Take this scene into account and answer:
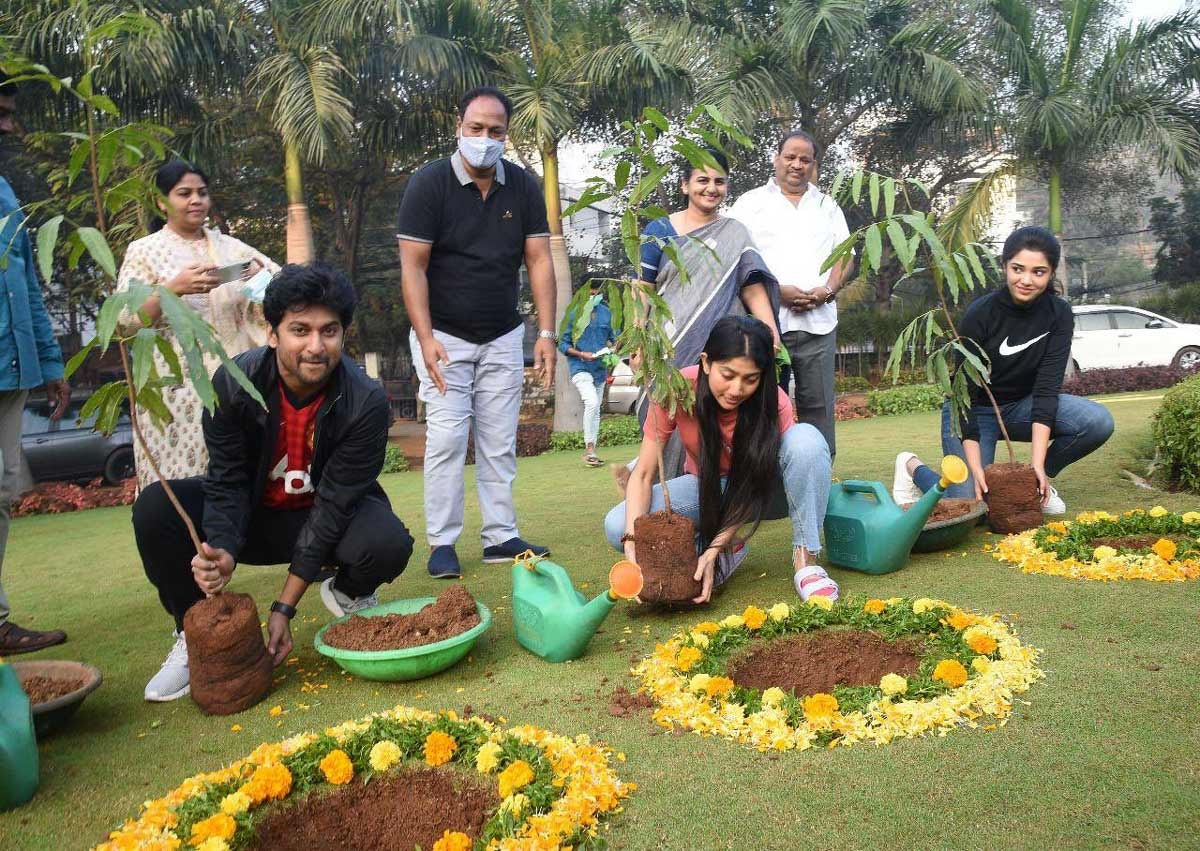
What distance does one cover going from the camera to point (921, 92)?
13.9 metres

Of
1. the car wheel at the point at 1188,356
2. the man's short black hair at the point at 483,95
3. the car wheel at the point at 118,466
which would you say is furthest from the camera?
the car wheel at the point at 1188,356

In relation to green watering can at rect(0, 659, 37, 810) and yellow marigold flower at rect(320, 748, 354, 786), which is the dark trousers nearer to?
green watering can at rect(0, 659, 37, 810)

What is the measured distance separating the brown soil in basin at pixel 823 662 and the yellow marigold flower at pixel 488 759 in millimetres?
809

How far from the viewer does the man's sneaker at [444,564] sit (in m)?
3.93

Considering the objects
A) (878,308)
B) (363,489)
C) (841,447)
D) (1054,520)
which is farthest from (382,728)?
(878,308)

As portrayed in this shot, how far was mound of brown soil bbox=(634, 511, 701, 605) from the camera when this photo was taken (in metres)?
2.98

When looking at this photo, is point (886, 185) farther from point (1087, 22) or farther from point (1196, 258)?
point (1196, 258)

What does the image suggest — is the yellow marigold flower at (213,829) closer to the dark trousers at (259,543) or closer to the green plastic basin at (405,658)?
the green plastic basin at (405,658)

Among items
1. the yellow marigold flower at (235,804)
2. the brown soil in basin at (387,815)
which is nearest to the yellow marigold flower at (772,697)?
the brown soil in basin at (387,815)

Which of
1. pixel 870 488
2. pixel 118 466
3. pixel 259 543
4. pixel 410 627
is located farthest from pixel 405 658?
pixel 118 466

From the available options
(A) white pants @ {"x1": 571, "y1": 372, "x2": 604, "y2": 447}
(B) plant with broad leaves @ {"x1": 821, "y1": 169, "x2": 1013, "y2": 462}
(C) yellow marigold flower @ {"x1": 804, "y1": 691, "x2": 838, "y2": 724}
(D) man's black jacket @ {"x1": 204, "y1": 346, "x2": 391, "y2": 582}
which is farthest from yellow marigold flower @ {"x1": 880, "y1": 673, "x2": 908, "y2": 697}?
(A) white pants @ {"x1": 571, "y1": 372, "x2": 604, "y2": 447}

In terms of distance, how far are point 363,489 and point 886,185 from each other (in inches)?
78.3

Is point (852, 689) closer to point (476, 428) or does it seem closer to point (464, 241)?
point (476, 428)

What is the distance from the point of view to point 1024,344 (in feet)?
13.4
